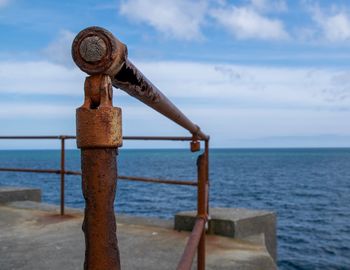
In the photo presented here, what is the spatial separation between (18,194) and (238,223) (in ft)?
11.0

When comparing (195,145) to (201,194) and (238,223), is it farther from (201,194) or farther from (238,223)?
(238,223)

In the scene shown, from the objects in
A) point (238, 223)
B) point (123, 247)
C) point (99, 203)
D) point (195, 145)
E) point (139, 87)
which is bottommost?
point (123, 247)

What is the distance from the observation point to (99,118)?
0.87 metres

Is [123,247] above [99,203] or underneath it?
underneath

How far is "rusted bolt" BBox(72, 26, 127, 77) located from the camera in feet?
2.82

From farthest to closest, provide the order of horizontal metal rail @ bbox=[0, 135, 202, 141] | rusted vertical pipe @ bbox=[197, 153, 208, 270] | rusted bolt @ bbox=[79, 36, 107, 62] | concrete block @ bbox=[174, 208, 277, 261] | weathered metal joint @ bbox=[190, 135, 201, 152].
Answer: concrete block @ bbox=[174, 208, 277, 261] < horizontal metal rail @ bbox=[0, 135, 202, 141] < weathered metal joint @ bbox=[190, 135, 201, 152] < rusted vertical pipe @ bbox=[197, 153, 208, 270] < rusted bolt @ bbox=[79, 36, 107, 62]

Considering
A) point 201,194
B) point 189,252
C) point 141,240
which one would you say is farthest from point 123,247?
point 189,252

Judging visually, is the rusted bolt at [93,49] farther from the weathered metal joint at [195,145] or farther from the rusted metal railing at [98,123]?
the weathered metal joint at [195,145]

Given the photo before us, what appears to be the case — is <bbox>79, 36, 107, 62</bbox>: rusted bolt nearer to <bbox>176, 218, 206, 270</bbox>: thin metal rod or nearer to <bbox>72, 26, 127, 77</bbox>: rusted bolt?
<bbox>72, 26, 127, 77</bbox>: rusted bolt

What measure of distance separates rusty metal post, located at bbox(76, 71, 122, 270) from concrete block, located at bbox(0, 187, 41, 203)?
18.2ft

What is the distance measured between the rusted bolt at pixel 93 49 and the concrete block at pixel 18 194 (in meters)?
5.60

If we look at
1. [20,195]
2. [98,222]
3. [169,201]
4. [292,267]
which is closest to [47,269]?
[98,222]

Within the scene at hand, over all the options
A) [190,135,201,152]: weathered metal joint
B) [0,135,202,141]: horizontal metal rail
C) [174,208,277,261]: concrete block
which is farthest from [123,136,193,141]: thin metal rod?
[174,208,277,261]: concrete block

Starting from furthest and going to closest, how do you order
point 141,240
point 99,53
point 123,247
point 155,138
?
1. point 155,138
2. point 141,240
3. point 123,247
4. point 99,53
